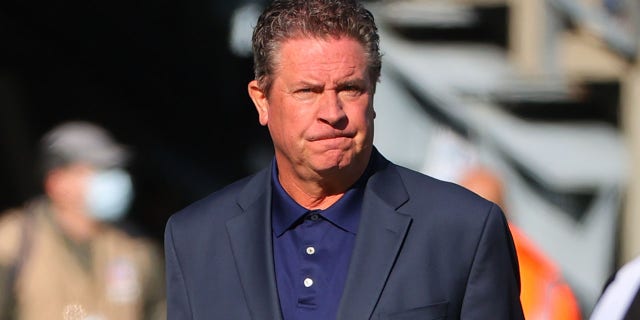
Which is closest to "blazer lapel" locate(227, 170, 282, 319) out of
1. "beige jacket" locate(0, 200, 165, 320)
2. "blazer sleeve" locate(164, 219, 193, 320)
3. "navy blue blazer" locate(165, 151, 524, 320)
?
"navy blue blazer" locate(165, 151, 524, 320)

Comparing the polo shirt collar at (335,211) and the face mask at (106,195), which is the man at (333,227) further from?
the face mask at (106,195)

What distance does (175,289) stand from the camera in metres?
3.48

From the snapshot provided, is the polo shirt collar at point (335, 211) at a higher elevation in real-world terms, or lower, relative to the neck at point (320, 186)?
lower

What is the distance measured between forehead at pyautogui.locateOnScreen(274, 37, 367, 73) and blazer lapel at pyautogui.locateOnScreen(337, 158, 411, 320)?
1.04 feet

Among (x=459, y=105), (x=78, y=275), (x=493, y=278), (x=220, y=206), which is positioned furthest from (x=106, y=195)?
(x=459, y=105)

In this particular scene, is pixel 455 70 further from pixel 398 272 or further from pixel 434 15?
pixel 398 272

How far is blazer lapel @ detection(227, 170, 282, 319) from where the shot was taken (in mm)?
3348

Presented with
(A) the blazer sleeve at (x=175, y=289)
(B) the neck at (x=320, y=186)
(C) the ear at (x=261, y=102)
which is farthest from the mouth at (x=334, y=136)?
(A) the blazer sleeve at (x=175, y=289)

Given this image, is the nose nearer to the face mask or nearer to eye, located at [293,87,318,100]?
eye, located at [293,87,318,100]

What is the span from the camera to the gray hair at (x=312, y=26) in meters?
3.32

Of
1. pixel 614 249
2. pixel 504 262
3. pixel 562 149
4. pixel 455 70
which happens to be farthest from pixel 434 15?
pixel 504 262

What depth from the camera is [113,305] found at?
20.9 feet

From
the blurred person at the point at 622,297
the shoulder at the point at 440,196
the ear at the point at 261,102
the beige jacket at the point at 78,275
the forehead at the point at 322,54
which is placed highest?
the forehead at the point at 322,54

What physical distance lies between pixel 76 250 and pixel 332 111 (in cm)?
334
